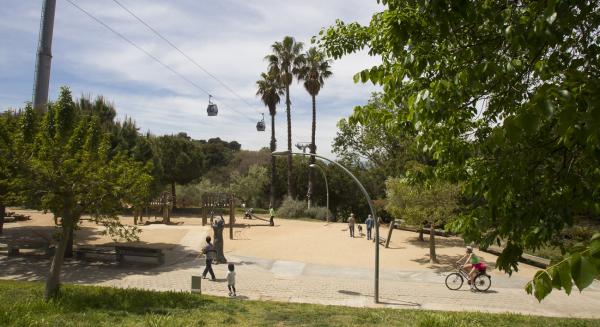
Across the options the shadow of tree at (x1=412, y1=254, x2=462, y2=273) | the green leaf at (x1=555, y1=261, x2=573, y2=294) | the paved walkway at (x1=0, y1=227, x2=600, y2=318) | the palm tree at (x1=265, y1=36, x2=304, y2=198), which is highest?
the palm tree at (x1=265, y1=36, x2=304, y2=198)

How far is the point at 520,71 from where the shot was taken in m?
4.91

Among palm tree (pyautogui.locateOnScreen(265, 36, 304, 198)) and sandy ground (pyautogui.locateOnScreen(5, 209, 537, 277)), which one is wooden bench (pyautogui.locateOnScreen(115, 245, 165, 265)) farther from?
palm tree (pyautogui.locateOnScreen(265, 36, 304, 198))

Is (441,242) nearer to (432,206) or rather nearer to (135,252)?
(432,206)

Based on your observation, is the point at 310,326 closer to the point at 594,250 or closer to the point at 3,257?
the point at 594,250

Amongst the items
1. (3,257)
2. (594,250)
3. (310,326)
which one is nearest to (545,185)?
(594,250)

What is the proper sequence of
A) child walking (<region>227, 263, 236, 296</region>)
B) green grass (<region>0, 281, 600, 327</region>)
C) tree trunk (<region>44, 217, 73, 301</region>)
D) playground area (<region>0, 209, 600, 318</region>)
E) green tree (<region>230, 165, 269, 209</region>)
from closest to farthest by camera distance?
green grass (<region>0, 281, 600, 327</region>) < tree trunk (<region>44, 217, 73, 301</region>) < child walking (<region>227, 263, 236, 296</region>) < playground area (<region>0, 209, 600, 318</region>) < green tree (<region>230, 165, 269, 209</region>)

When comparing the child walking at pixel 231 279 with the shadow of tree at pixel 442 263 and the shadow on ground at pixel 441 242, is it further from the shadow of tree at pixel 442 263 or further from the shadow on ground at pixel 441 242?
the shadow on ground at pixel 441 242

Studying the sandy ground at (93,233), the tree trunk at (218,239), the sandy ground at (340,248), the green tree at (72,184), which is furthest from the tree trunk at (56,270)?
the sandy ground at (340,248)

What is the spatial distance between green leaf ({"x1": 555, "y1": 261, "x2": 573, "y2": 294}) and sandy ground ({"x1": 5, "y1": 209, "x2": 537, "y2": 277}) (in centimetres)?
2069

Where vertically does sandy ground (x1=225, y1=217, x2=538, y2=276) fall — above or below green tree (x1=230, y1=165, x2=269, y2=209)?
below

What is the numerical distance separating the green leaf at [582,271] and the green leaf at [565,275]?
0.17ft

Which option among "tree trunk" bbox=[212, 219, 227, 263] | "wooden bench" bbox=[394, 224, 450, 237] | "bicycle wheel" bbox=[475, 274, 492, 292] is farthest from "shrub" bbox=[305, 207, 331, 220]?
"bicycle wheel" bbox=[475, 274, 492, 292]

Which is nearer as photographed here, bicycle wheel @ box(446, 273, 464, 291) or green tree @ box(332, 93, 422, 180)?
bicycle wheel @ box(446, 273, 464, 291)

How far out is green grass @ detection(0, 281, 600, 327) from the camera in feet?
33.4
